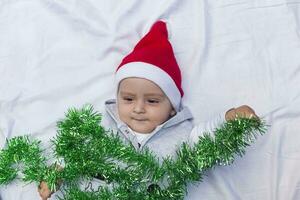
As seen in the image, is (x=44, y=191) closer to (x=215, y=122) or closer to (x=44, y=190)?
(x=44, y=190)

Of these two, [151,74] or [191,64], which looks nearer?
[151,74]

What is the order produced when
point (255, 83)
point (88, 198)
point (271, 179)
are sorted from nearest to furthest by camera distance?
point (88, 198) → point (271, 179) → point (255, 83)

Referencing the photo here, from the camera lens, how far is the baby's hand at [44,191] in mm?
1082

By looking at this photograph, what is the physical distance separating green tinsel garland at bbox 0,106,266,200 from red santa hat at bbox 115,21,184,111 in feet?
0.52

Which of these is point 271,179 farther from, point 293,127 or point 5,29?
point 5,29

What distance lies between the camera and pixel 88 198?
39.4 inches

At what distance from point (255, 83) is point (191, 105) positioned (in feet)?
0.58

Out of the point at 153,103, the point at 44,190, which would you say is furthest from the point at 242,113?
the point at 44,190

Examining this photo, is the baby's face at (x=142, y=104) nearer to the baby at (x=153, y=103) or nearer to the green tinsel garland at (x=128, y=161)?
the baby at (x=153, y=103)

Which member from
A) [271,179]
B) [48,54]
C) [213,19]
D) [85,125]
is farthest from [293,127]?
[48,54]

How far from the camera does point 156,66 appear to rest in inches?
45.1

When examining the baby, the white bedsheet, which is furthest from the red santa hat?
the white bedsheet

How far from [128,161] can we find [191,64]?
1.25ft

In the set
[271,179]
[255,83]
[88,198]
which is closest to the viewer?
[88,198]
